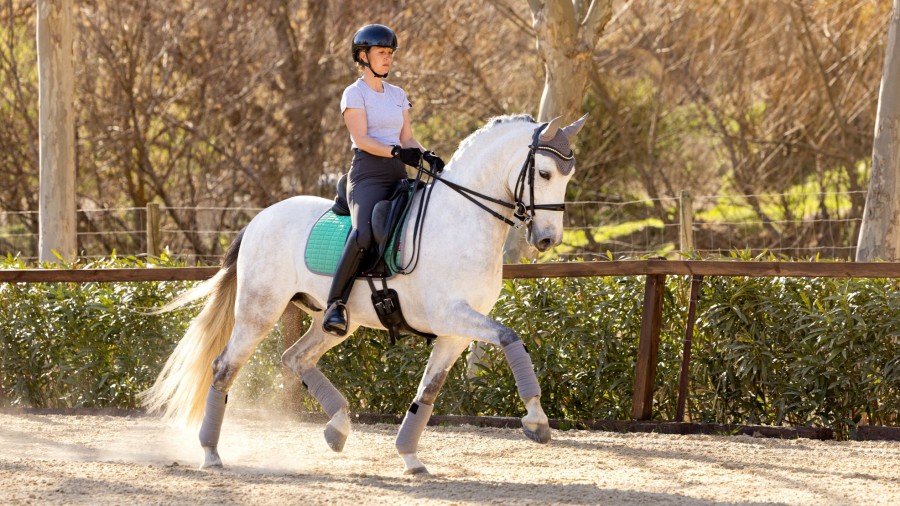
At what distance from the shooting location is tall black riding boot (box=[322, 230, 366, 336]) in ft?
17.7

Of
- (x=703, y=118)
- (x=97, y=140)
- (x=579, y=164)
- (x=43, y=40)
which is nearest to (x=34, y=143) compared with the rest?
(x=97, y=140)

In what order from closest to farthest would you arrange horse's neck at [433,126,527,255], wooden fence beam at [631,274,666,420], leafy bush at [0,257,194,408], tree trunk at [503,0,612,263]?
horse's neck at [433,126,527,255]
wooden fence beam at [631,274,666,420]
leafy bush at [0,257,194,408]
tree trunk at [503,0,612,263]

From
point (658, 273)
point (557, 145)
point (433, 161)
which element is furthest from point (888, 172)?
point (433, 161)

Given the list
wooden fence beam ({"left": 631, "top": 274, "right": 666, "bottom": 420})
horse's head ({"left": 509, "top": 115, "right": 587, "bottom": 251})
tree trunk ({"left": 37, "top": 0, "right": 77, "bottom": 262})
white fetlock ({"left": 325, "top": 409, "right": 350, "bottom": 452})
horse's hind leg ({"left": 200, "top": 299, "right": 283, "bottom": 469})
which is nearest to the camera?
horse's head ({"left": 509, "top": 115, "right": 587, "bottom": 251})

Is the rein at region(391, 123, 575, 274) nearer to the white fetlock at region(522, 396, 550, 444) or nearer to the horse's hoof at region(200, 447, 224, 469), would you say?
the white fetlock at region(522, 396, 550, 444)

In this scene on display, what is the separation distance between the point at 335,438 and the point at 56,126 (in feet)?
18.9

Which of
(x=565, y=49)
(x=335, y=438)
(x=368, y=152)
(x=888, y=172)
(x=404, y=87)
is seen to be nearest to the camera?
(x=368, y=152)

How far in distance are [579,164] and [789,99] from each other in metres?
3.22

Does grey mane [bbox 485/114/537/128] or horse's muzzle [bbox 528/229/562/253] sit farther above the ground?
A: grey mane [bbox 485/114/537/128]

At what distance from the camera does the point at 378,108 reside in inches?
219

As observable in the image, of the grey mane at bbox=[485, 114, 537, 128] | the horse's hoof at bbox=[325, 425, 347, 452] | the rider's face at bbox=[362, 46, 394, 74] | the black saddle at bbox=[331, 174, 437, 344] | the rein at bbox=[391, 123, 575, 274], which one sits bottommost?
the horse's hoof at bbox=[325, 425, 347, 452]

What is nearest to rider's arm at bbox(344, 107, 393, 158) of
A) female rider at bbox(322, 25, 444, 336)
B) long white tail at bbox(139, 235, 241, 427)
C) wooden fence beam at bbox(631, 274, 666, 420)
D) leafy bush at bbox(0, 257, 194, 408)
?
female rider at bbox(322, 25, 444, 336)

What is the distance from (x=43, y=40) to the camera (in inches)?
390

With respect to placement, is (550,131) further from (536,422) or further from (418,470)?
(418,470)
